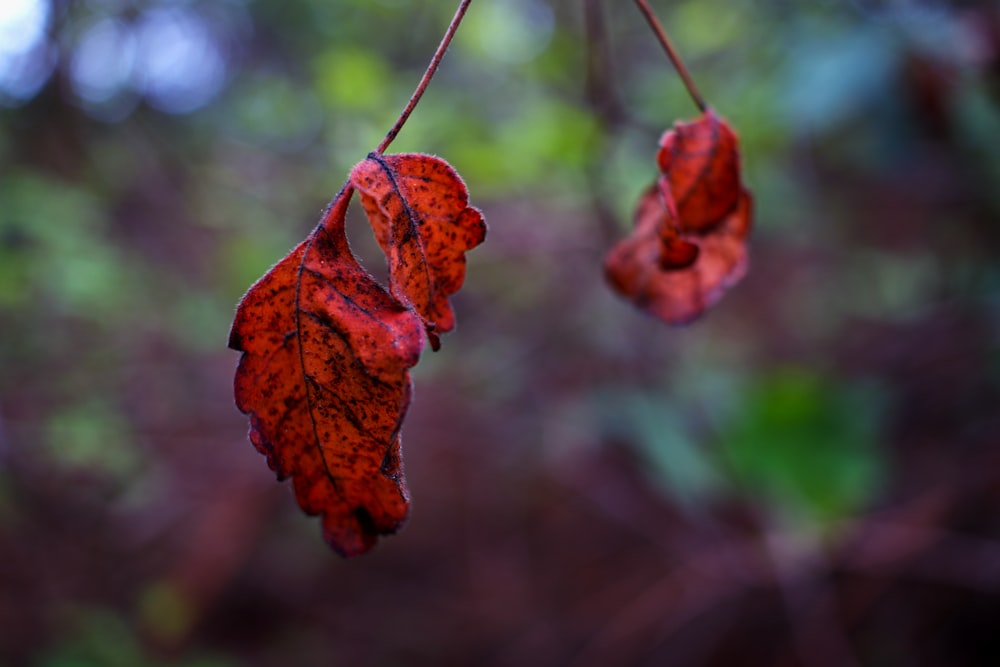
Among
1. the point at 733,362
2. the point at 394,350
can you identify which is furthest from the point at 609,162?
the point at 733,362

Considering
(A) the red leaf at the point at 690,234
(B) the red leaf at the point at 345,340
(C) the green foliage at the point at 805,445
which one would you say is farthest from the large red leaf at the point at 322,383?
(C) the green foliage at the point at 805,445

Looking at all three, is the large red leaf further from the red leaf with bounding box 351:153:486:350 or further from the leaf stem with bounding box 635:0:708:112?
the leaf stem with bounding box 635:0:708:112

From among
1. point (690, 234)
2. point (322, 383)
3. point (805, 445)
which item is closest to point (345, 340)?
point (322, 383)

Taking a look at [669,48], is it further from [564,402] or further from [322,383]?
[564,402]

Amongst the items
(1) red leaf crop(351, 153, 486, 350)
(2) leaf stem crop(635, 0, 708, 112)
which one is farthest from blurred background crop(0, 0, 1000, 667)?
(1) red leaf crop(351, 153, 486, 350)

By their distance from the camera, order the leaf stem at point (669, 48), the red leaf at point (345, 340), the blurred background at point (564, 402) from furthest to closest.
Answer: the blurred background at point (564, 402) < the leaf stem at point (669, 48) < the red leaf at point (345, 340)

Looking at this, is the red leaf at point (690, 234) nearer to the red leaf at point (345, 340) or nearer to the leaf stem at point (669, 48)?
the leaf stem at point (669, 48)
